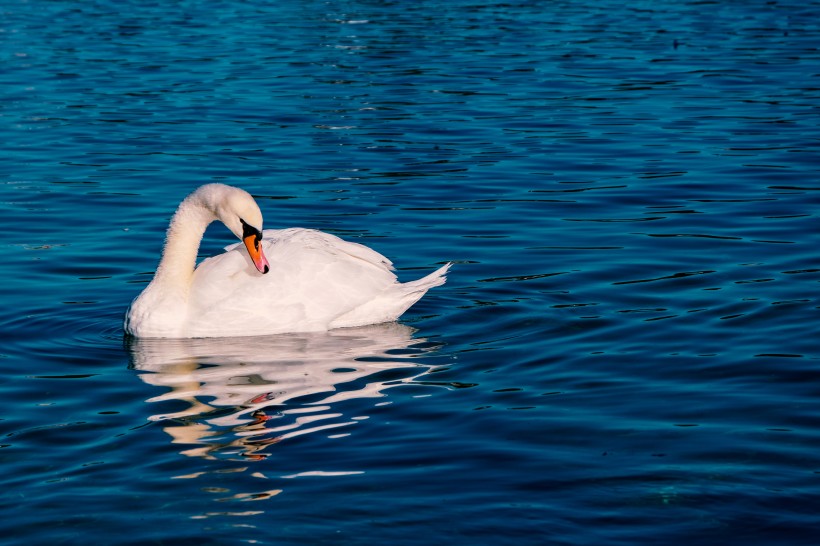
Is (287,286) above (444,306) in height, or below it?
above

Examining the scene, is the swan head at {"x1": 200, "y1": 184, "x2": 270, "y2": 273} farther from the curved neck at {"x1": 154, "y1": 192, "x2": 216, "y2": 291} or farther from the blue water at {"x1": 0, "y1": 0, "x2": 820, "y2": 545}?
the blue water at {"x1": 0, "y1": 0, "x2": 820, "y2": 545}

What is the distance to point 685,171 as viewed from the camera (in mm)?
16547

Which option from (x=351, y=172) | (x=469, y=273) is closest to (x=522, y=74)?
(x=351, y=172)

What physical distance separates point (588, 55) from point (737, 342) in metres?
16.0

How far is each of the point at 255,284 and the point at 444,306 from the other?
1690mm

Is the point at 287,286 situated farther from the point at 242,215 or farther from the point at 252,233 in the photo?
the point at 242,215

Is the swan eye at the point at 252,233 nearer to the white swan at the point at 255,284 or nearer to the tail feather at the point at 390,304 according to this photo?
the white swan at the point at 255,284

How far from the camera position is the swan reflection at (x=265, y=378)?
28.3 feet

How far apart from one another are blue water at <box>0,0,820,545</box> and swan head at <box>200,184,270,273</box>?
2.30 ft

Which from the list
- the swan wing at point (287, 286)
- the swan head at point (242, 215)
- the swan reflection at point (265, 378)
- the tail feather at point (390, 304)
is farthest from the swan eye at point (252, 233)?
the tail feather at point (390, 304)

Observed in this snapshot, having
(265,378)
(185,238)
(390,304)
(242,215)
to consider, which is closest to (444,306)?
(390,304)

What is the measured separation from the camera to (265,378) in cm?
977

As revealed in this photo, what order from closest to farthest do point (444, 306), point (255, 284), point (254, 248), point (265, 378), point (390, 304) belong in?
point (265, 378), point (254, 248), point (255, 284), point (390, 304), point (444, 306)

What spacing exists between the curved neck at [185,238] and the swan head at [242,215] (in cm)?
17
